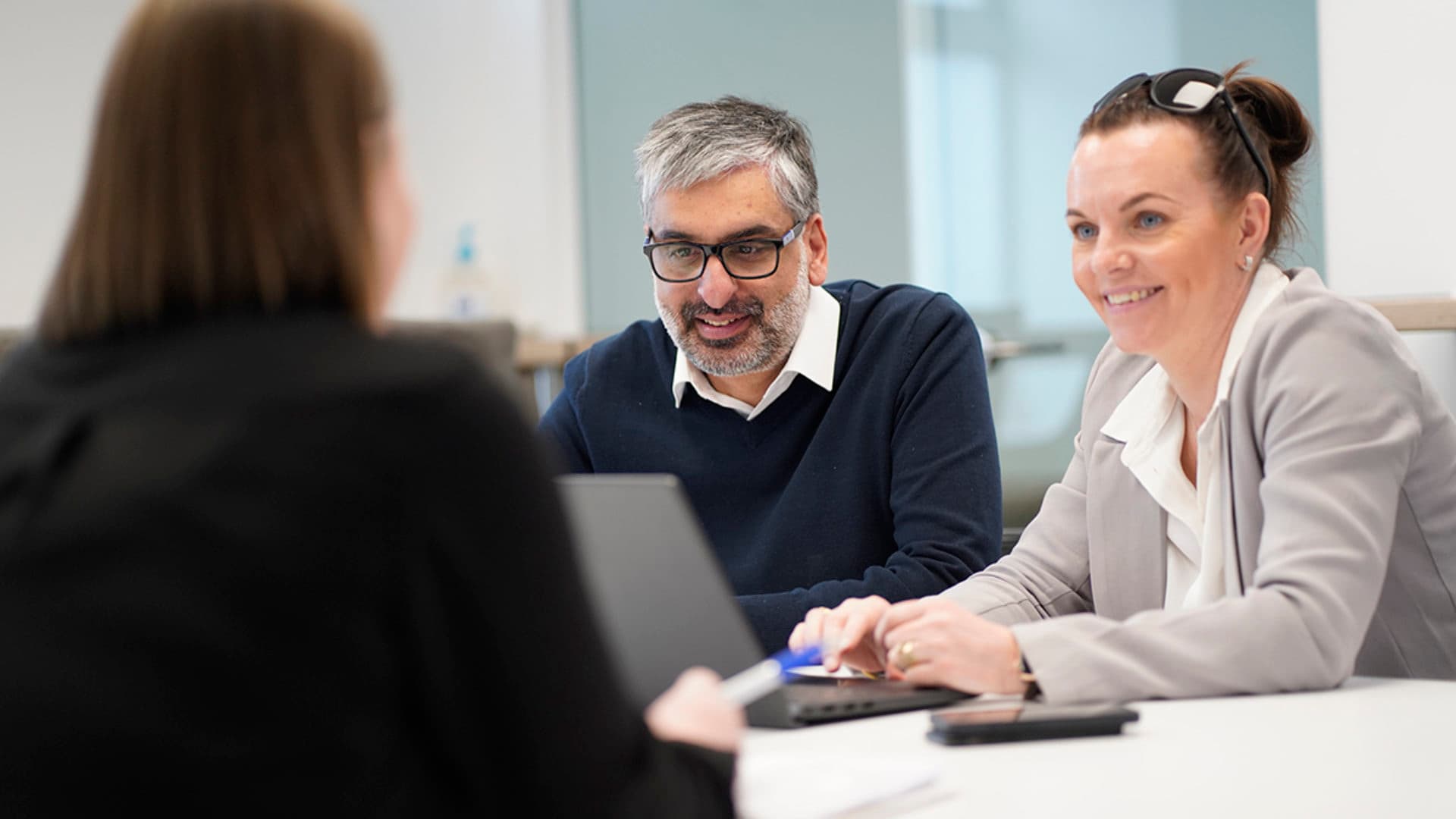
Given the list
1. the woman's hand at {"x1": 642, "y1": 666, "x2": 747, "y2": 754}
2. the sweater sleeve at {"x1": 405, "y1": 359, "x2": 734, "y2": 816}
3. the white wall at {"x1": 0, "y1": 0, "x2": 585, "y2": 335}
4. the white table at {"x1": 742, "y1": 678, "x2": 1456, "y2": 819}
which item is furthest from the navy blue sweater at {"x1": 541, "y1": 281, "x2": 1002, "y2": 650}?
the white wall at {"x1": 0, "y1": 0, "x2": 585, "y2": 335}

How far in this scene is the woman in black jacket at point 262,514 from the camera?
59 centimetres

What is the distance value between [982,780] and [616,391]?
4.14 feet

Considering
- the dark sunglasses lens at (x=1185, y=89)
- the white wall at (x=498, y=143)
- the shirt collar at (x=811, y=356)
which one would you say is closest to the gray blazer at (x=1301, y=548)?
the dark sunglasses lens at (x=1185, y=89)

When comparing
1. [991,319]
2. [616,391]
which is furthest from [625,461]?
[991,319]

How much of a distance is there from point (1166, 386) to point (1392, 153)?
1449 mm

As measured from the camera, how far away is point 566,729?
2.06 feet

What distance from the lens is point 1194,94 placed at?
5.05ft

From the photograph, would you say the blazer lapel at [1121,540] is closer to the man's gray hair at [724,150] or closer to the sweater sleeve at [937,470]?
the sweater sleeve at [937,470]

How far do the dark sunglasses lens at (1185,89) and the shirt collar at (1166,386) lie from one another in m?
0.21

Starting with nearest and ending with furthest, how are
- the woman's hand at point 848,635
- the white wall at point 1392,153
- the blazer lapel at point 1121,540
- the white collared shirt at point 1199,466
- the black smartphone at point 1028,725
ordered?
the black smartphone at point 1028,725 < the woman's hand at point 848,635 < the white collared shirt at point 1199,466 < the blazer lapel at point 1121,540 < the white wall at point 1392,153

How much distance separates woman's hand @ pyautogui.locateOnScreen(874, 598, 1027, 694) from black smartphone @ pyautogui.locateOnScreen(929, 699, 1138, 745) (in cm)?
13

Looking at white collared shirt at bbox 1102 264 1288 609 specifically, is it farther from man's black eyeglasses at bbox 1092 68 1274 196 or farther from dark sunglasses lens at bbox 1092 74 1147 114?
dark sunglasses lens at bbox 1092 74 1147 114

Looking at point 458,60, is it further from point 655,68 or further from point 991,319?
point 991,319

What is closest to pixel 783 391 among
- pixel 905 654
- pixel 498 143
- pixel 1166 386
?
pixel 1166 386
